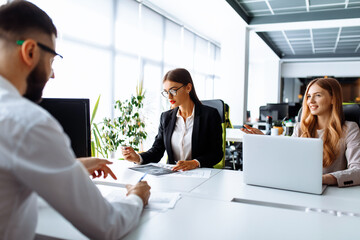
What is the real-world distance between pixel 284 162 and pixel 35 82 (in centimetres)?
122

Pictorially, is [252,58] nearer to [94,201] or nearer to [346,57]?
[346,57]

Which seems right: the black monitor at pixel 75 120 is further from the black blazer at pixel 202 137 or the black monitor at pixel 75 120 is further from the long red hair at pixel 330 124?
the long red hair at pixel 330 124

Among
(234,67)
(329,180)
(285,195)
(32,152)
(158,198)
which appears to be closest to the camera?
(32,152)

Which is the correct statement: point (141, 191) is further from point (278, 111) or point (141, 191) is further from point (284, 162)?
point (278, 111)

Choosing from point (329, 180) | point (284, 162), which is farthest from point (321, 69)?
point (284, 162)

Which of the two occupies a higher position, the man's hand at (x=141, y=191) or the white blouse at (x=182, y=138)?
the white blouse at (x=182, y=138)

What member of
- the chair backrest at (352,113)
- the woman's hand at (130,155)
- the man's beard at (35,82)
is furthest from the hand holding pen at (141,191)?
the chair backrest at (352,113)

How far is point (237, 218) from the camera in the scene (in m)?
1.20

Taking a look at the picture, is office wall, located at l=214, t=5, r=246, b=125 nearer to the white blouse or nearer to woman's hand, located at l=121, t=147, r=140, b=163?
the white blouse

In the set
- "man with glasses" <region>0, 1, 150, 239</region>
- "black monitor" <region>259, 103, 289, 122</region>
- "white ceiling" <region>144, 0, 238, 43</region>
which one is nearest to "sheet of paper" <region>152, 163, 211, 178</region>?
"man with glasses" <region>0, 1, 150, 239</region>

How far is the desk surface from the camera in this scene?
1.06 metres

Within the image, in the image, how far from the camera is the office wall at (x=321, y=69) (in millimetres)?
11562

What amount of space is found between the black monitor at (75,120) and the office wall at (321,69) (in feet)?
39.1

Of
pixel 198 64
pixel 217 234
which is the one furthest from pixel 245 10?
pixel 217 234
